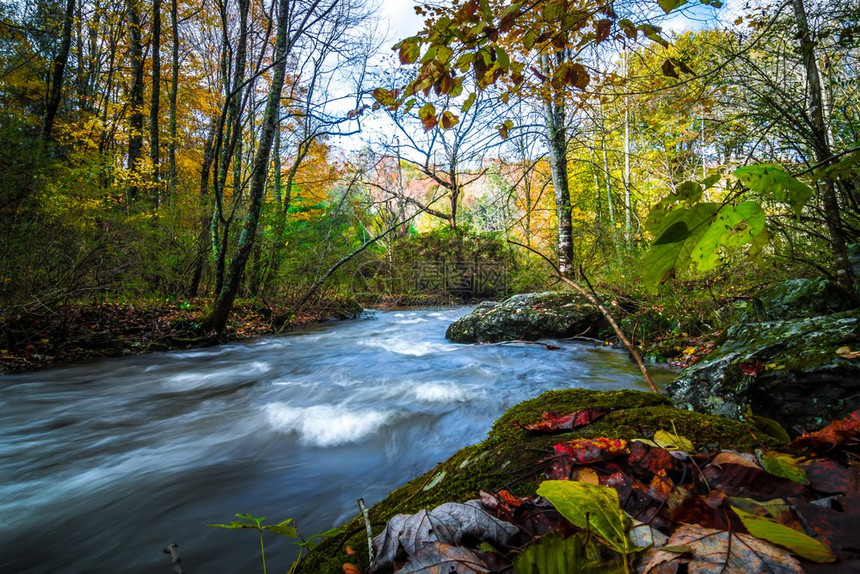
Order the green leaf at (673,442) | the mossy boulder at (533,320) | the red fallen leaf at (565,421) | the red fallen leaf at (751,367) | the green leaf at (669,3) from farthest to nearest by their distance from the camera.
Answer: the mossy boulder at (533,320) < the red fallen leaf at (751,367) < the red fallen leaf at (565,421) < the green leaf at (669,3) < the green leaf at (673,442)

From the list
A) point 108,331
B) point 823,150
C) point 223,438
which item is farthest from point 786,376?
point 108,331

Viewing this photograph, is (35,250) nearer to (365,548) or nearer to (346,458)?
(346,458)

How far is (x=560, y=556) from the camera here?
78cm

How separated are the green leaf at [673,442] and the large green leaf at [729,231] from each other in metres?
0.65

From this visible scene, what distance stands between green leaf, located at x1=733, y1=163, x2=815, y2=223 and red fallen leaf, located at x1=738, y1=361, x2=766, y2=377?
82.6 inches

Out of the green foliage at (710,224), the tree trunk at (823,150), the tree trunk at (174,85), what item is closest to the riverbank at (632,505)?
the green foliage at (710,224)

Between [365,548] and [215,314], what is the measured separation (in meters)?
7.34

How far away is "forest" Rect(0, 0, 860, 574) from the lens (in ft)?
3.05

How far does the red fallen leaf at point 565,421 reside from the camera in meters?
1.51

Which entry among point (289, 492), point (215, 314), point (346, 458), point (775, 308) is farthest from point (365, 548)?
point (215, 314)

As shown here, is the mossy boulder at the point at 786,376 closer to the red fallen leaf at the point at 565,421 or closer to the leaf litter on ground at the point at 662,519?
the leaf litter on ground at the point at 662,519

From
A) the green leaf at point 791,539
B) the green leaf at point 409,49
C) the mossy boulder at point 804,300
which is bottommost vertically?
the green leaf at point 791,539

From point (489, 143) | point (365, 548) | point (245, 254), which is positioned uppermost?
point (489, 143)

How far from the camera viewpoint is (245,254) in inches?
275
